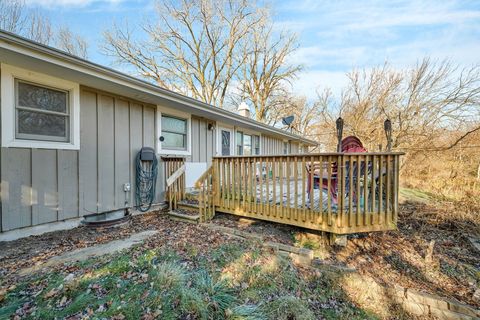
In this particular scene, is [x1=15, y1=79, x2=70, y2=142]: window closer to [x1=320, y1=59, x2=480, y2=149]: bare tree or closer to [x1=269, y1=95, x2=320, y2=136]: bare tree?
[x1=320, y1=59, x2=480, y2=149]: bare tree

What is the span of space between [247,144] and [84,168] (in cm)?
614

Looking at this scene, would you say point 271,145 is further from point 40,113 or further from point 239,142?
point 40,113

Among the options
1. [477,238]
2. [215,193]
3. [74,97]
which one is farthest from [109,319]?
[477,238]

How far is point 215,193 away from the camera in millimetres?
4559

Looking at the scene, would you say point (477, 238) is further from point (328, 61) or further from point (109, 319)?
point (328, 61)

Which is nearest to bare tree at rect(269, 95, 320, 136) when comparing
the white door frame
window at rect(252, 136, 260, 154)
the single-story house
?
window at rect(252, 136, 260, 154)

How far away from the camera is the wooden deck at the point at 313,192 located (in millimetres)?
3250

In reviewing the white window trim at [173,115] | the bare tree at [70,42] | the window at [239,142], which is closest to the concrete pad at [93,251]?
the white window trim at [173,115]

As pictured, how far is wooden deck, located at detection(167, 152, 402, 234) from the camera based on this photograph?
3250 mm

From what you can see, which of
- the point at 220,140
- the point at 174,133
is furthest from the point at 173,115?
the point at 220,140

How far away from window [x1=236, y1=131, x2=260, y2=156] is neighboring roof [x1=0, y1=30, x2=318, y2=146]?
3.36 metres

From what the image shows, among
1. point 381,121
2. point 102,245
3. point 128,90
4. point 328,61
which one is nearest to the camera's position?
point 102,245

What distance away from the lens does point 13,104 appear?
3266mm

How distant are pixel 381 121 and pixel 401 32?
517 cm
